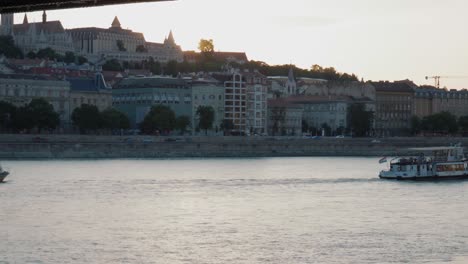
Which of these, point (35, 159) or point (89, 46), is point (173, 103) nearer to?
point (35, 159)

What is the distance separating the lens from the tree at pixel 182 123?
255 ft

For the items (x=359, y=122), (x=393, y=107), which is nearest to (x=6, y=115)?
(x=359, y=122)

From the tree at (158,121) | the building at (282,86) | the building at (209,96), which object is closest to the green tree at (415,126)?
the building at (282,86)

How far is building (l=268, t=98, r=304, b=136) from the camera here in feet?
307

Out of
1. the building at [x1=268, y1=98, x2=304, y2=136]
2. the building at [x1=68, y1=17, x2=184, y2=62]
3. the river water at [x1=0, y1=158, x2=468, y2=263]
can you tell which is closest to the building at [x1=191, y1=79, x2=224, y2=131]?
the building at [x1=268, y1=98, x2=304, y2=136]

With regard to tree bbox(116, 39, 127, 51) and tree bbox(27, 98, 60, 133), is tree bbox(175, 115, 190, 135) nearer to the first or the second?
tree bbox(27, 98, 60, 133)

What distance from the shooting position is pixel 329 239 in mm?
23391

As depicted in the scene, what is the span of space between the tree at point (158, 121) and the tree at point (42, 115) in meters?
6.51

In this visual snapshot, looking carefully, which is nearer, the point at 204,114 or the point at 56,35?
the point at 204,114

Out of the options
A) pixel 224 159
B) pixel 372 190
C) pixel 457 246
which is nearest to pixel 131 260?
pixel 457 246

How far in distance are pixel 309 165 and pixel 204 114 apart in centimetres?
2846

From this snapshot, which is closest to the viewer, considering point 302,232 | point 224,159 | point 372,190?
point 302,232

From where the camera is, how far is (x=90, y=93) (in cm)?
8344

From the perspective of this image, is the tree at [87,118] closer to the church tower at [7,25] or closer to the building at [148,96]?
the building at [148,96]
